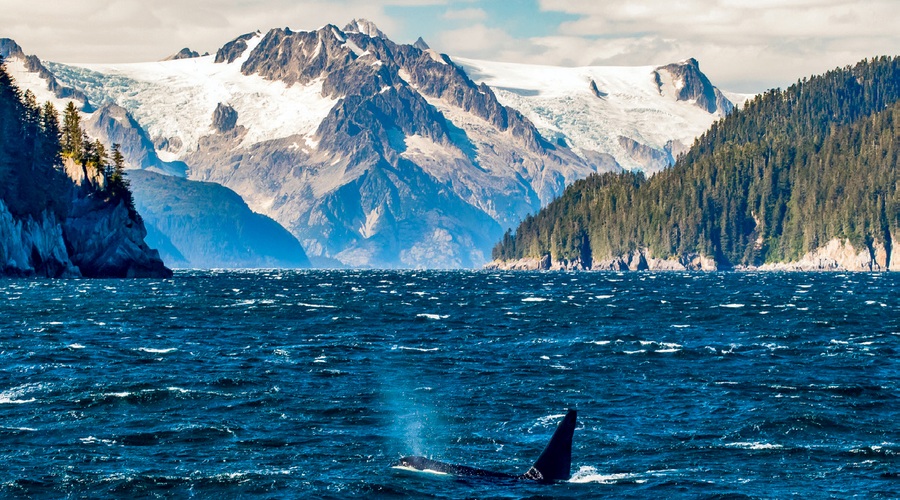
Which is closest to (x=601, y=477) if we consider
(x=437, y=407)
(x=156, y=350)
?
(x=437, y=407)

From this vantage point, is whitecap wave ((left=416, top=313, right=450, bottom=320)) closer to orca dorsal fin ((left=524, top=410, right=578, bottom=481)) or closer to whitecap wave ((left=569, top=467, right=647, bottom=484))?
whitecap wave ((left=569, top=467, right=647, bottom=484))

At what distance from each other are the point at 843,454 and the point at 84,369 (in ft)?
128

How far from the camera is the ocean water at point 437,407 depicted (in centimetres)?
3962

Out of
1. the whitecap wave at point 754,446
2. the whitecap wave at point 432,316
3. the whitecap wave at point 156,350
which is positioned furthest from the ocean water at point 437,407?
the whitecap wave at point 432,316

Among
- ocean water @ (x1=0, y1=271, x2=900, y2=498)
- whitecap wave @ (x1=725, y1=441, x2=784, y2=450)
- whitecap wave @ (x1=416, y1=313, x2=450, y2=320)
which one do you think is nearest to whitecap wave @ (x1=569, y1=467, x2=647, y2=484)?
ocean water @ (x1=0, y1=271, x2=900, y2=498)

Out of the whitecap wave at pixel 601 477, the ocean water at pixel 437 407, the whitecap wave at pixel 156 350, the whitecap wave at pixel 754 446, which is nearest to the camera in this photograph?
the ocean water at pixel 437 407

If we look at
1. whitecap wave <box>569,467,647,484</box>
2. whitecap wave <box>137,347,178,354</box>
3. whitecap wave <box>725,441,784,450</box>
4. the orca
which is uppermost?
whitecap wave <box>137,347,178,354</box>

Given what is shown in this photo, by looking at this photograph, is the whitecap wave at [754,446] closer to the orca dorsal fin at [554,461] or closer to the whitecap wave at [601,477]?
the whitecap wave at [601,477]

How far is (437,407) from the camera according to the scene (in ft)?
179

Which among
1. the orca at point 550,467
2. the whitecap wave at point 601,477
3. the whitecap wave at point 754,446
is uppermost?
the orca at point 550,467

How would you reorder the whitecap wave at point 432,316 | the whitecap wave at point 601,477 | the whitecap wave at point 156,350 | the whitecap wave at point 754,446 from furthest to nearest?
the whitecap wave at point 432,316
the whitecap wave at point 156,350
the whitecap wave at point 754,446
the whitecap wave at point 601,477

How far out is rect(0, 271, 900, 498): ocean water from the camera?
39.6 meters

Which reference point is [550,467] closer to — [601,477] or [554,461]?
[554,461]

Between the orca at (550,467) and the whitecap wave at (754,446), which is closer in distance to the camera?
the orca at (550,467)
